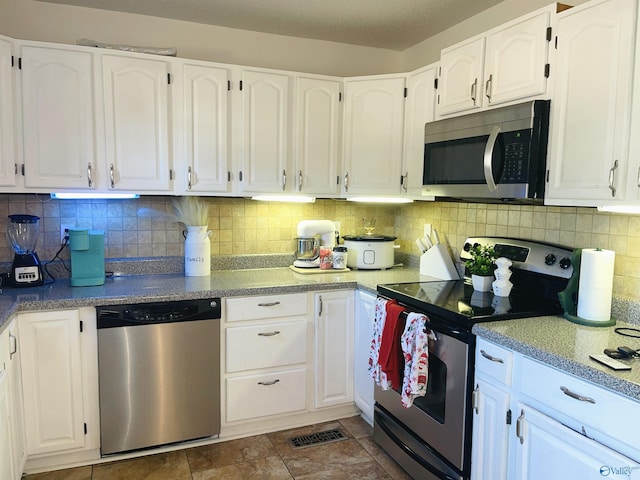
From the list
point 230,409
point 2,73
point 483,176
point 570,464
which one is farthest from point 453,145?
point 2,73

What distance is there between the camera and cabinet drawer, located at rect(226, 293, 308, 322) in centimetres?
267

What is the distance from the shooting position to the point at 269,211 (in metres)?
3.33

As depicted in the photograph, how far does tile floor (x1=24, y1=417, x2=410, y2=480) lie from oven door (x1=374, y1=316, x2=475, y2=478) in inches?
14.9

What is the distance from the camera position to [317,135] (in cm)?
306

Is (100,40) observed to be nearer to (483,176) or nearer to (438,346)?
(483,176)

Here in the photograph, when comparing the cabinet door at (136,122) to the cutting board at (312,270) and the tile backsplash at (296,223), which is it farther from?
the cutting board at (312,270)

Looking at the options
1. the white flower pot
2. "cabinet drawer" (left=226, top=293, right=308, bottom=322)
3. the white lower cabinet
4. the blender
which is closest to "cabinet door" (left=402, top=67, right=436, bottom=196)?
the white flower pot

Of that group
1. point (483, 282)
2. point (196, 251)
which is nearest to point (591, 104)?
point (483, 282)

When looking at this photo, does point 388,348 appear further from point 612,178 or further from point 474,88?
point 474,88

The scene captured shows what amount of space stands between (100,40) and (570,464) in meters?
3.15

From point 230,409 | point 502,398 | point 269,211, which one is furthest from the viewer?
point 269,211

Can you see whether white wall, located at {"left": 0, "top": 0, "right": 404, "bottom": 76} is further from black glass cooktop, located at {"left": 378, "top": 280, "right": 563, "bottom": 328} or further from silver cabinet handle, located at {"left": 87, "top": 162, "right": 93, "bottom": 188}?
black glass cooktop, located at {"left": 378, "top": 280, "right": 563, "bottom": 328}

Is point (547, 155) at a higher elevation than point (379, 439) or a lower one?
higher

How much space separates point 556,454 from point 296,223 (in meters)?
2.23
